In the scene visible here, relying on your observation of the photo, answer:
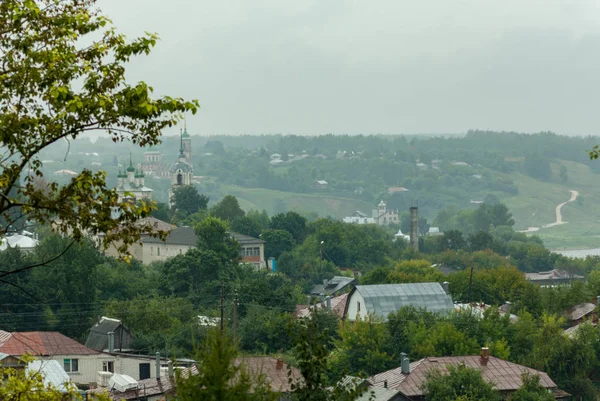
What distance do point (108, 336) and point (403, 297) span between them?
56.2ft

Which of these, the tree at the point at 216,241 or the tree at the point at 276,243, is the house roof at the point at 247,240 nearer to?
the tree at the point at 276,243

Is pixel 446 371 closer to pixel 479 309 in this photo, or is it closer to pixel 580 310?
pixel 479 309

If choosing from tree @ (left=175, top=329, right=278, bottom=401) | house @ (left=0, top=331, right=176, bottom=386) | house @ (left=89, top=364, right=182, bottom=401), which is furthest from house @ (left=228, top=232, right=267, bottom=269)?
tree @ (left=175, top=329, right=278, bottom=401)

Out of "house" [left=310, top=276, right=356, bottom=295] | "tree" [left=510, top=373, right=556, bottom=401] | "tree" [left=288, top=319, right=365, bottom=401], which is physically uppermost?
"tree" [left=288, top=319, right=365, bottom=401]

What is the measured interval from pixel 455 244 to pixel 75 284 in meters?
73.4

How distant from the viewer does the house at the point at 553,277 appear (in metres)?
114

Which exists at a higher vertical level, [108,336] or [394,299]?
[108,336]

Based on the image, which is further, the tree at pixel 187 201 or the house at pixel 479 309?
the tree at pixel 187 201

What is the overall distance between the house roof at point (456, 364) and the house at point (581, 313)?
57.3ft

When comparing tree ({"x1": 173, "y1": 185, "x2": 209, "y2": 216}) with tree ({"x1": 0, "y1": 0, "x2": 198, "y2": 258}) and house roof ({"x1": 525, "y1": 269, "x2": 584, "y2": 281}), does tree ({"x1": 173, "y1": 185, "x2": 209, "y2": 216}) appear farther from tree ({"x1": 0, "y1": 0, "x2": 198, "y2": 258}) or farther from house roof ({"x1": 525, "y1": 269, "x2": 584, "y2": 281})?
tree ({"x1": 0, "y1": 0, "x2": 198, "y2": 258})

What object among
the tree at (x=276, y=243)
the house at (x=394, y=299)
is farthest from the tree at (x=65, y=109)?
the tree at (x=276, y=243)

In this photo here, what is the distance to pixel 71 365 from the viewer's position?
44531 mm

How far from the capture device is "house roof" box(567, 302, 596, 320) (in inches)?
2391

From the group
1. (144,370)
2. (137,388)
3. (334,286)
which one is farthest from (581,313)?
(137,388)
